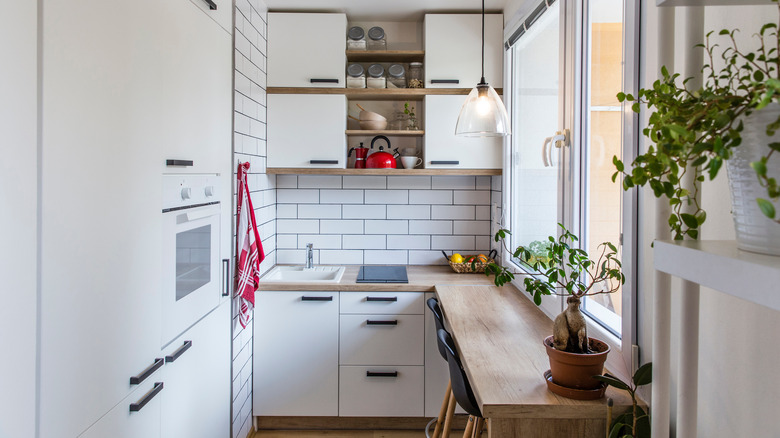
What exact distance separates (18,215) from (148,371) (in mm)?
733

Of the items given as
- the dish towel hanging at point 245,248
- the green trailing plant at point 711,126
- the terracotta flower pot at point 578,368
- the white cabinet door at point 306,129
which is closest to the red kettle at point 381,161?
the white cabinet door at point 306,129

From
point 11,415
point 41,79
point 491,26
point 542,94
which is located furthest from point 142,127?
point 491,26

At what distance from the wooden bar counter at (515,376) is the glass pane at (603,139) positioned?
300mm

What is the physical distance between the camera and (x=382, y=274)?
3266 millimetres

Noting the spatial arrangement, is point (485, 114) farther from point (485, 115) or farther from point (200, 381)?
point (200, 381)

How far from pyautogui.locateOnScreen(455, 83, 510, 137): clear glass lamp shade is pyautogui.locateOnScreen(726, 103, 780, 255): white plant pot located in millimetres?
1468

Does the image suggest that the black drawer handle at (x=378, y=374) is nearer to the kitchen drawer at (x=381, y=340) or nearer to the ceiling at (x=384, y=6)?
the kitchen drawer at (x=381, y=340)

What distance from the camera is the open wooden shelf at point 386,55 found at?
3309 millimetres

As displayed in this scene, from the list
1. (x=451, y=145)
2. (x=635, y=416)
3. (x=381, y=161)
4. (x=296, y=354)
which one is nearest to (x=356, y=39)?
(x=381, y=161)

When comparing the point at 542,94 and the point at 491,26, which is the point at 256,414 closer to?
the point at 542,94

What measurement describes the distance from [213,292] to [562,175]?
157 centimetres

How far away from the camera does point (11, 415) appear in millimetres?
1107

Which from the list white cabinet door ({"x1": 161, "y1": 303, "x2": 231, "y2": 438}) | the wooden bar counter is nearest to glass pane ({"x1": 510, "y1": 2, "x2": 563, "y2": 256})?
the wooden bar counter

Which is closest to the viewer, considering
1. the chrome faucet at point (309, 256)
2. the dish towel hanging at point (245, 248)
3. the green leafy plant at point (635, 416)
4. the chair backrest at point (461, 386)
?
the green leafy plant at point (635, 416)
